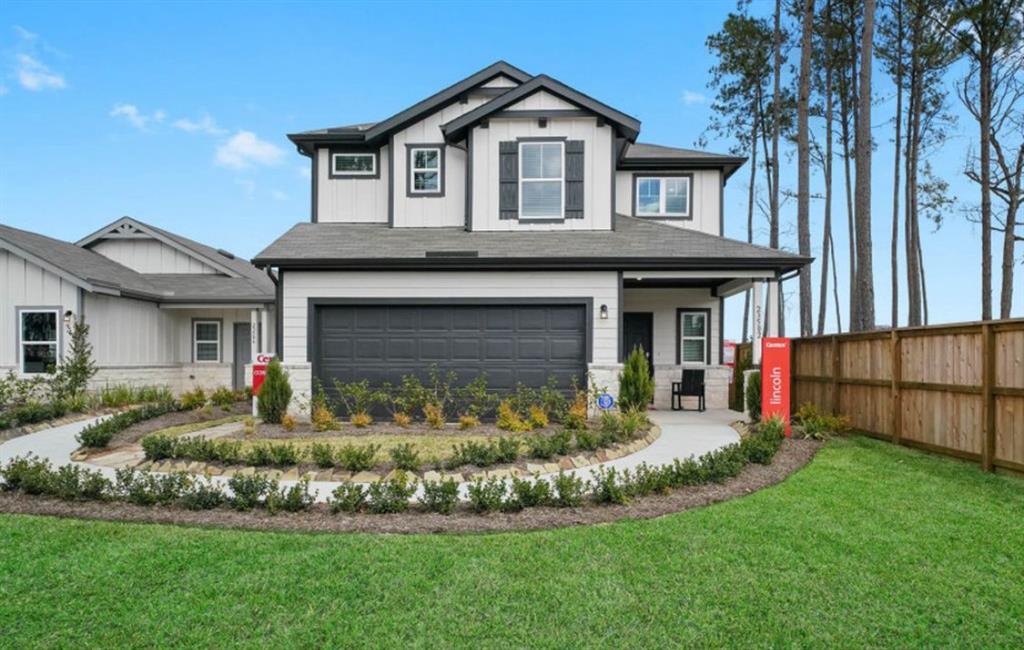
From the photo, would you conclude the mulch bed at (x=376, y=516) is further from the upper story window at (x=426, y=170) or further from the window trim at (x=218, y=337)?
the window trim at (x=218, y=337)

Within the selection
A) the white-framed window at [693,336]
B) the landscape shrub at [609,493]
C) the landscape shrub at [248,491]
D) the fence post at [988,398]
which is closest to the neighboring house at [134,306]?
the white-framed window at [693,336]

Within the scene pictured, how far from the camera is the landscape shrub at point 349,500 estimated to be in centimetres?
556

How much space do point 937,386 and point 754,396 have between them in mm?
2977

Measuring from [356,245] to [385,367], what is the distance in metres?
2.52

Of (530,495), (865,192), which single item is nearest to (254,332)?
(530,495)

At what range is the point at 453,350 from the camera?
37.6ft

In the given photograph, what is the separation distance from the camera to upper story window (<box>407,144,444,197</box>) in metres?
13.6

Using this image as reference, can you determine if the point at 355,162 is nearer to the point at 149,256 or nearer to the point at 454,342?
the point at 454,342

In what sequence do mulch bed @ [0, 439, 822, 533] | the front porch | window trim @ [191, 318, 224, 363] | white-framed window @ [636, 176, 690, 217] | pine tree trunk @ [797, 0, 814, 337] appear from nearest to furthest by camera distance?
mulch bed @ [0, 439, 822, 533] < the front porch < white-framed window @ [636, 176, 690, 217] < pine tree trunk @ [797, 0, 814, 337] < window trim @ [191, 318, 224, 363]

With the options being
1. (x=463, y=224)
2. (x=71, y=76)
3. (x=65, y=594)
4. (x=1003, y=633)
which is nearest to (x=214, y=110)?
(x=71, y=76)

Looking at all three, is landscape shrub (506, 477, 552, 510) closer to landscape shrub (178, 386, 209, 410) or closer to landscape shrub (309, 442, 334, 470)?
landscape shrub (309, 442, 334, 470)

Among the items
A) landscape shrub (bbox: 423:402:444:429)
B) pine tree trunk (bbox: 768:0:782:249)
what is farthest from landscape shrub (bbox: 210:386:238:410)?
pine tree trunk (bbox: 768:0:782:249)

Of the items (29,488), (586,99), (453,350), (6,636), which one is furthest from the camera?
(586,99)

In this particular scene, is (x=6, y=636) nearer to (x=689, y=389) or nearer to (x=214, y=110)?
(x=689, y=389)
